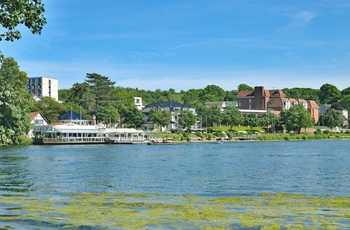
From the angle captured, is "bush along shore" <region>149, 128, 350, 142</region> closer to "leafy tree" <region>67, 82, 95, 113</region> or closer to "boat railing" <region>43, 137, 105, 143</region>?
"boat railing" <region>43, 137, 105, 143</region>

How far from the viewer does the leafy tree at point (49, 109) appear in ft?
351

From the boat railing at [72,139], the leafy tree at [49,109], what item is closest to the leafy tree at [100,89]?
the leafy tree at [49,109]

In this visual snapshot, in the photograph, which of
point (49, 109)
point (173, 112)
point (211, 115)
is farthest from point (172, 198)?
point (173, 112)

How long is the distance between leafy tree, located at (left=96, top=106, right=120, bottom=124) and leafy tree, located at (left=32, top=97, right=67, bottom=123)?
827cm

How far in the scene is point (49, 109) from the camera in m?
108

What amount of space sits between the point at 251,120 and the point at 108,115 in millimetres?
39171

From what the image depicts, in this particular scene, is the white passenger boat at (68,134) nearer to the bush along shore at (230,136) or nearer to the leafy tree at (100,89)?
the bush along shore at (230,136)

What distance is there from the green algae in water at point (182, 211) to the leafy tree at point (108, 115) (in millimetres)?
89380

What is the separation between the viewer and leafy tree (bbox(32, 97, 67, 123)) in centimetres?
10712

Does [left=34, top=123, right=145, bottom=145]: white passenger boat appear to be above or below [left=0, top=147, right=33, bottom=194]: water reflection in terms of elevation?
above

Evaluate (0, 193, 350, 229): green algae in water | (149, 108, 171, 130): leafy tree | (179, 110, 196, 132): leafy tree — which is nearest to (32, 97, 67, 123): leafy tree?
(149, 108, 171, 130): leafy tree

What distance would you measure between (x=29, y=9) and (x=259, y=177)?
72.5ft

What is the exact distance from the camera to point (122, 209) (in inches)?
701

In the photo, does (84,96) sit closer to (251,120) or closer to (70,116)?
(70,116)
